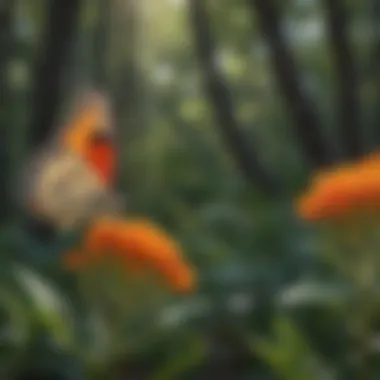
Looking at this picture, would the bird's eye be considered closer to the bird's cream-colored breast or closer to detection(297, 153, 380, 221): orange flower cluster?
the bird's cream-colored breast

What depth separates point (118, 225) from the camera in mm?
625

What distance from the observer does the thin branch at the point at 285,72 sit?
2.52 ft

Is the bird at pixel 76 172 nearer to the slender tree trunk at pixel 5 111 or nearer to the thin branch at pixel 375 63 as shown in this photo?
the slender tree trunk at pixel 5 111

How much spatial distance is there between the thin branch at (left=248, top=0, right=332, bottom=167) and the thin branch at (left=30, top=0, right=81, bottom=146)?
0.51 feet

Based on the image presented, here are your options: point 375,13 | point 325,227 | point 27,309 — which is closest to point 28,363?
point 27,309

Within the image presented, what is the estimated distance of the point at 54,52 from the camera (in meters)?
0.77

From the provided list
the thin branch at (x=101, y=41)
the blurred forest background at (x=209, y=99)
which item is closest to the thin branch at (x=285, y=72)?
the blurred forest background at (x=209, y=99)

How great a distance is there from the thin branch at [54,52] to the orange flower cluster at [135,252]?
0.18 m

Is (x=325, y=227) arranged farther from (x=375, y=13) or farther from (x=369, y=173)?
(x=375, y=13)

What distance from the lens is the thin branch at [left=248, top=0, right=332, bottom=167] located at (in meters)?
0.77

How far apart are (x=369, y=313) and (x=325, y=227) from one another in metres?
0.06

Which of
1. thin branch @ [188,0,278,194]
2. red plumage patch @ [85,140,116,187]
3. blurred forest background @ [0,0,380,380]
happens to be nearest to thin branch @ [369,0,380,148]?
blurred forest background @ [0,0,380,380]

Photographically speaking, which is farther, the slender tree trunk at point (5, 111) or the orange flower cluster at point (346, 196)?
the slender tree trunk at point (5, 111)

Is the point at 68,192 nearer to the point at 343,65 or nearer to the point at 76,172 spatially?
the point at 76,172
